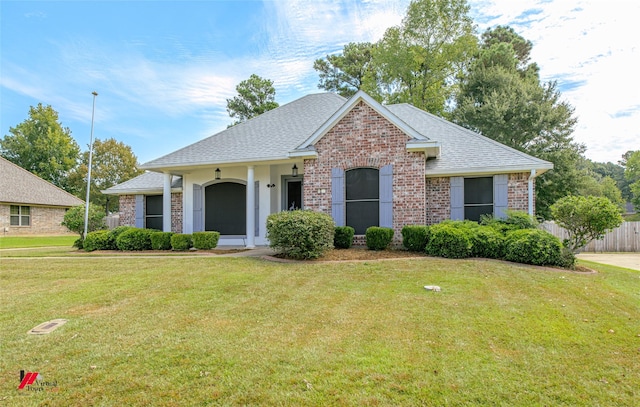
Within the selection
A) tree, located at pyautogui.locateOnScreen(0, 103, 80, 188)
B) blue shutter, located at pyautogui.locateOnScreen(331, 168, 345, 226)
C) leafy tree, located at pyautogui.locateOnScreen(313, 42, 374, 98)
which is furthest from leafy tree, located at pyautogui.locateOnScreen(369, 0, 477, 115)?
tree, located at pyautogui.locateOnScreen(0, 103, 80, 188)

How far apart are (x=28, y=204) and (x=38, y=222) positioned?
1.66 m

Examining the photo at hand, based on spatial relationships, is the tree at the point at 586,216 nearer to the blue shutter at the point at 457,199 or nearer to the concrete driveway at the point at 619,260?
the concrete driveway at the point at 619,260

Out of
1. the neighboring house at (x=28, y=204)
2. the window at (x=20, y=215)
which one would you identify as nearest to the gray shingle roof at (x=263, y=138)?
the neighboring house at (x=28, y=204)

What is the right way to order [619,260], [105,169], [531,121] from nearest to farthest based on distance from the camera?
[619,260] → [531,121] → [105,169]

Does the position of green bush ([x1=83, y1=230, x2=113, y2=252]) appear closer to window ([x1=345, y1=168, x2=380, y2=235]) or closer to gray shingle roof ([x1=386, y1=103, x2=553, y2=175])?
window ([x1=345, y1=168, x2=380, y2=235])

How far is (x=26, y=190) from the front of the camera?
81.4 ft

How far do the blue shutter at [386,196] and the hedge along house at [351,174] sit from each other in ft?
0.10

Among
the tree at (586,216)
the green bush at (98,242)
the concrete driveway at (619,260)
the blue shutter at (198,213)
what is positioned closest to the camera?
the tree at (586,216)

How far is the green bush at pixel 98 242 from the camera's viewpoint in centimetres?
1193

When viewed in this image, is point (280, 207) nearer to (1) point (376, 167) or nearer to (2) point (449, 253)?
(1) point (376, 167)

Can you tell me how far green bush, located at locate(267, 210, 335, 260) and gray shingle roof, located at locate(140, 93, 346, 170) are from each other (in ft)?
11.3

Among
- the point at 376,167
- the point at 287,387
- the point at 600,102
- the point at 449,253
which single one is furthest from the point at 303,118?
the point at 600,102

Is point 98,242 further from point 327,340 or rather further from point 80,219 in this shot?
point 327,340

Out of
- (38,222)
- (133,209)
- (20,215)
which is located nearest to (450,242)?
(133,209)
